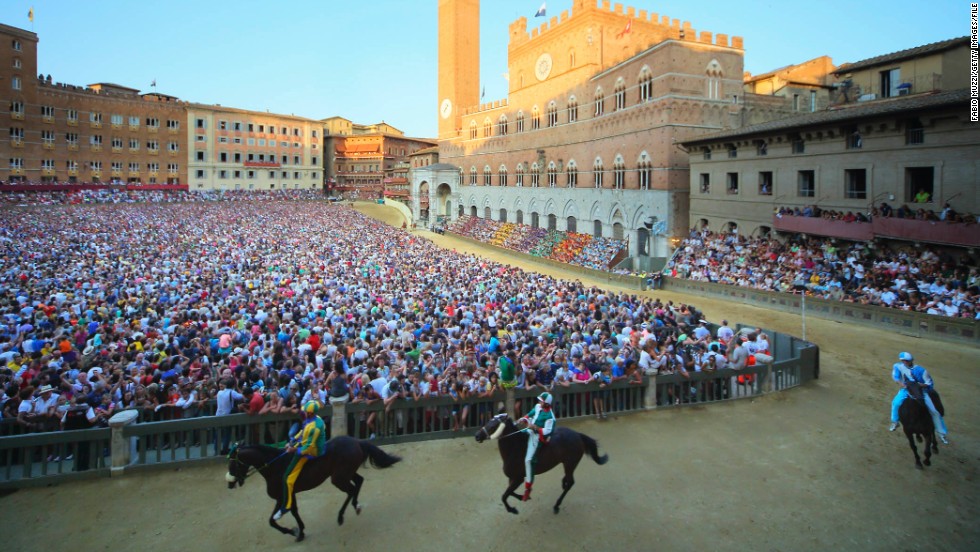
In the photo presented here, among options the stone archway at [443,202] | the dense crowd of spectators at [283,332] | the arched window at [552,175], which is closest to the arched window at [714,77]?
the arched window at [552,175]

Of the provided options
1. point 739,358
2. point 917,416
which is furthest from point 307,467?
point 739,358

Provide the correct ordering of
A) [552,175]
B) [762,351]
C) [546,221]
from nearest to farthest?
[762,351]
[552,175]
[546,221]

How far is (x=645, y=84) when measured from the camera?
A: 38.1 m

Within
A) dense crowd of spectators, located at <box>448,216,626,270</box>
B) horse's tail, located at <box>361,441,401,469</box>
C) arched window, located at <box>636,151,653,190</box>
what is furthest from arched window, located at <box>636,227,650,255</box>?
horse's tail, located at <box>361,441,401,469</box>

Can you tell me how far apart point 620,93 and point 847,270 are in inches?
884

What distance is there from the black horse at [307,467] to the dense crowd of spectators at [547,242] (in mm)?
30437

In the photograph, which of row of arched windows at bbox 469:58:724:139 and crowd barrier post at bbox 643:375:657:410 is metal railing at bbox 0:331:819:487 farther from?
row of arched windows at bbox 469:58:724:139

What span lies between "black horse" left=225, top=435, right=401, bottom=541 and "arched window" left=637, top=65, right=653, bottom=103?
34.8 meters

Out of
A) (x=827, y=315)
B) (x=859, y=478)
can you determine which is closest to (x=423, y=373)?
(x=859, y=478)

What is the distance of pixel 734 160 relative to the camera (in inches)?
1265

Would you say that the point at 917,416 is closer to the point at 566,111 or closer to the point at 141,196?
the point at 566,111

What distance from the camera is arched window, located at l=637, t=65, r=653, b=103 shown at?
3753cm

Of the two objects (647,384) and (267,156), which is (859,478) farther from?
(267,156)

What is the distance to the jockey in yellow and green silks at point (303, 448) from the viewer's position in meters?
7.95
